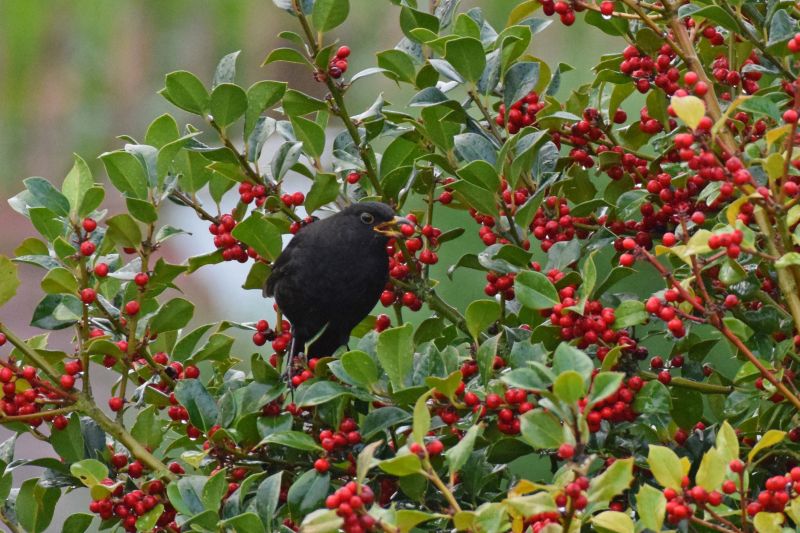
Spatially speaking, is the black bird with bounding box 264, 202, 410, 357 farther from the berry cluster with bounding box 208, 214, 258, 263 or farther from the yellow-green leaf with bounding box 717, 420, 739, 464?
the yellow-green leaf with bounding box 717, 420, 739, 464

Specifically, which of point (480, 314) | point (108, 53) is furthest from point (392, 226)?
point (108, 53)

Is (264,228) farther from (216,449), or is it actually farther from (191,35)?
(191,35)

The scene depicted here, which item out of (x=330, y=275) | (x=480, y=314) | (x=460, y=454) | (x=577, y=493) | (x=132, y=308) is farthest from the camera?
(x=330, y=275)

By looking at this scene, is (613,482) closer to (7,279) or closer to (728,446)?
(728,446)

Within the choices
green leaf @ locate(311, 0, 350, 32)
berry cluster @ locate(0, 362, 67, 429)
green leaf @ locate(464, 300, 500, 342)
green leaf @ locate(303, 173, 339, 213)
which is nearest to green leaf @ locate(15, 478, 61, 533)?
berry cluster @ locate(0, 362, 67, 429)

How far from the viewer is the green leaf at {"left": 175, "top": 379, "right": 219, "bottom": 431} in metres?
1.46

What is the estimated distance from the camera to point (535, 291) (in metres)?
1.32

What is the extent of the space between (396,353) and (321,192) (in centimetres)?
40

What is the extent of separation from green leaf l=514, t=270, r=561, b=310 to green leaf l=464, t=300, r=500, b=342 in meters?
0.09

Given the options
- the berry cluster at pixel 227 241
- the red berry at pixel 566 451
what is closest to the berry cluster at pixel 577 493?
the red berry at pixel 566 451

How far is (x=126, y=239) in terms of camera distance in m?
1.53

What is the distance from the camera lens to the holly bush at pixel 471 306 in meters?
1.15

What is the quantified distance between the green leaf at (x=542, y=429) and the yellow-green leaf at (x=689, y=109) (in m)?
0.32

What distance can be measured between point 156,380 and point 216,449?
0.85ft
